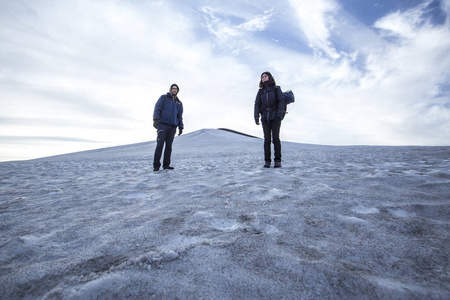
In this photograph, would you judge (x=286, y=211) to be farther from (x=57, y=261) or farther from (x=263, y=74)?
(x=263, y=74)

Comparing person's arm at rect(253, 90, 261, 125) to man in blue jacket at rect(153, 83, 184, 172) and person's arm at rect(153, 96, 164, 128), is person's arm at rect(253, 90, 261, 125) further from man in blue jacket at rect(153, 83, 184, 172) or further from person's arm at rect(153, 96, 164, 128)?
person's arm at rect(153, 96, 164, 128)

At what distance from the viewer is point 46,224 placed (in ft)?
5.51

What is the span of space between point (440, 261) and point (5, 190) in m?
4.47

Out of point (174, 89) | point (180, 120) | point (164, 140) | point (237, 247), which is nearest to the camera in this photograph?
point (237, 247)

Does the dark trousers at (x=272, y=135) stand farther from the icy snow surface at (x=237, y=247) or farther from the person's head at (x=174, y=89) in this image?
the icy snow surface at (x=237, y=247)

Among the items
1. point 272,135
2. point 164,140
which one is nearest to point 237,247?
point 272,135

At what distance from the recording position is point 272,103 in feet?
16.1

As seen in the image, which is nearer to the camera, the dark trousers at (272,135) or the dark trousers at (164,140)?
the dark trousers at (272,135)

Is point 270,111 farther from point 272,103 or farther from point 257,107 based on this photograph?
point 257,107

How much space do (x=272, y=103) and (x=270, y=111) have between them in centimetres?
18

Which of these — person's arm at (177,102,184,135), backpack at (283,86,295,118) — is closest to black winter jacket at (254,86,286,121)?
backpack at (283,86,295,118)

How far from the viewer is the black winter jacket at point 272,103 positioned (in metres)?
4.86

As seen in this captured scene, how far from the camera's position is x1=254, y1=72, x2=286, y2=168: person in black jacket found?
487 cm

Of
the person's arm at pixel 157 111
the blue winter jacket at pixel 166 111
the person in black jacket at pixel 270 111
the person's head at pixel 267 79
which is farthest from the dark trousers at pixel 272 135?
the person's arm at pixel 157 111
